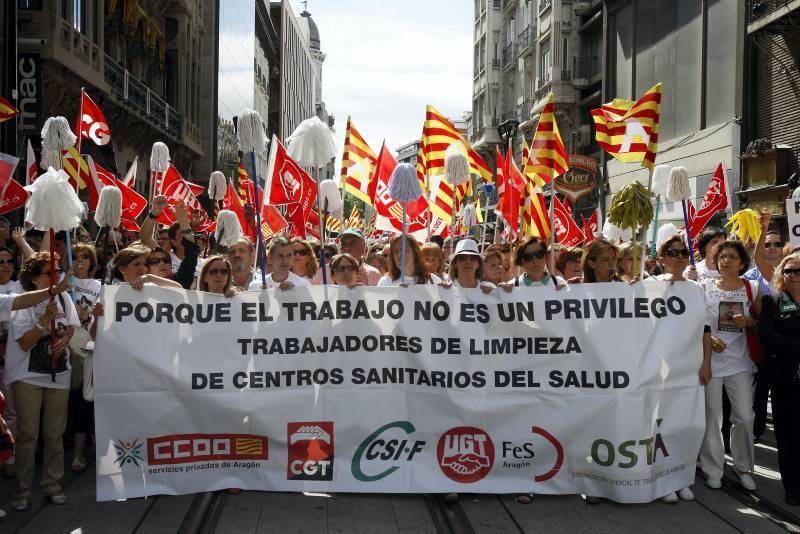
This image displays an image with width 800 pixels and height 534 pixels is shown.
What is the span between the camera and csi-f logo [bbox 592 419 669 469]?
604 cm

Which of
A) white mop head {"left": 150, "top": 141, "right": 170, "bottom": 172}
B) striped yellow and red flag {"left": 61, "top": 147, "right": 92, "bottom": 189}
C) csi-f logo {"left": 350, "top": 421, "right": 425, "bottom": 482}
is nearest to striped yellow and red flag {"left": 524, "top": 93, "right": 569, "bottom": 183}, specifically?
csi-f logo {"left": 350, "top": 421, "right": 425, "bottom": 482}

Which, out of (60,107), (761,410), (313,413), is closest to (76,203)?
(313,413)

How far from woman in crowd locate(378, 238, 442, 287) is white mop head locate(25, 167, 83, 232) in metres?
2.40

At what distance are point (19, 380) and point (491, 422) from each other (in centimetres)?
323

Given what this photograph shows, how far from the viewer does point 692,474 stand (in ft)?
20.4

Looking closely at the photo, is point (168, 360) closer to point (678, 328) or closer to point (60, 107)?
point (678, 328)

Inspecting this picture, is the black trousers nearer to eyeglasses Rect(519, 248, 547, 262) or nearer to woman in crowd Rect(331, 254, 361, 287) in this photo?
eyeglasses Rect(519, 248, 547, 262)

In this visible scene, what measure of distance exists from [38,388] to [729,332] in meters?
4.96

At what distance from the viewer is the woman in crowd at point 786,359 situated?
20.5 ft

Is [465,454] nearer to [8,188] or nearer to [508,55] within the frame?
[8,188]

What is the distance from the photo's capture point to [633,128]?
923 cm

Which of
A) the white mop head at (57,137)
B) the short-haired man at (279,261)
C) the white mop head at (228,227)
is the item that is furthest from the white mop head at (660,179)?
the white mop head at (57,137)

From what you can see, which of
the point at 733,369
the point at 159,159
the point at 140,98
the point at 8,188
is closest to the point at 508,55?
the point at 140,98

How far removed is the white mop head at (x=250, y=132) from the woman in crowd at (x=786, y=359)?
Result: 13.2ft
